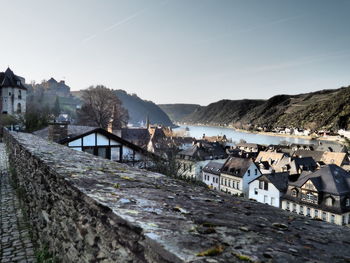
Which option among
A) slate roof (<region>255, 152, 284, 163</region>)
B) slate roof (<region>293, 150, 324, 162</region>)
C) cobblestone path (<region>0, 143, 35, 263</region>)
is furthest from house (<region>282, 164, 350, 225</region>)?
cobblestone path (<region>0, 143, 35, 263</region>)

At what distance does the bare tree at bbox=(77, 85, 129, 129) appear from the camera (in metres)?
40.8

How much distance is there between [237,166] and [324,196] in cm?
1396

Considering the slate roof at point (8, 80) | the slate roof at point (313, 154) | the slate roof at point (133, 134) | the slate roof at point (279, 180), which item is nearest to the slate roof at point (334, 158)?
the slate roof at point (313, 154)

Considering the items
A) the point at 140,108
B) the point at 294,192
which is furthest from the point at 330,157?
the point at 140,108

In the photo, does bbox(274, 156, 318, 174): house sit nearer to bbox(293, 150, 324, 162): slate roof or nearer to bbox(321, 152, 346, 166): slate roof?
bbox(321, 152, 346, 166): slate roof

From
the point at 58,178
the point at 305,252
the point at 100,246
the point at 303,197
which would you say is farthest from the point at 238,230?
the point at 303,197

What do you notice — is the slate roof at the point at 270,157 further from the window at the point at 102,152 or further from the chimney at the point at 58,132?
the chimney at the point at 58,132

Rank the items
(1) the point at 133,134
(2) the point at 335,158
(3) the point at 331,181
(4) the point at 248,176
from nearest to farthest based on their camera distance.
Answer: (3) the point at 331,181, (4) the point at 248,176, (2) the point at 335,158, (1) the point at 133,134

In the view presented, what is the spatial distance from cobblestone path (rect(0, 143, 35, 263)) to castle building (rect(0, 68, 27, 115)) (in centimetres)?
5059

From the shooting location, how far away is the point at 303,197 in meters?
31.2

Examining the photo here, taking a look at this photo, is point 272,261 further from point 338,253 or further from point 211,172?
point 211,172

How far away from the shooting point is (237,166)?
41656mm

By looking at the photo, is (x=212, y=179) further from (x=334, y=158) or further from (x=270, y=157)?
(x=334, y=158)

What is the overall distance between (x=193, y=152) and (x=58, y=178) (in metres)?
46.5
